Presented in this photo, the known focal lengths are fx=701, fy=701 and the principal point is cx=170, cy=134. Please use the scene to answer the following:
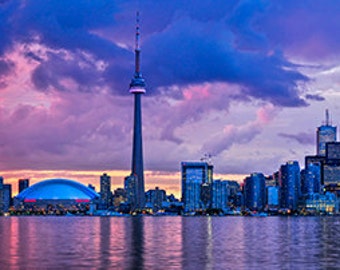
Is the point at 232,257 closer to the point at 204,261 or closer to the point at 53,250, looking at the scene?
the point at 204,261

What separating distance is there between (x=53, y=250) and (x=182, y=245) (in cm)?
1907

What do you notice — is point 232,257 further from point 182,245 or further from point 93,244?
point 93,244

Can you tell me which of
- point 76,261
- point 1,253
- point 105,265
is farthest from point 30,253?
point 105,265

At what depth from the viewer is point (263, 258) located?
77.6 m

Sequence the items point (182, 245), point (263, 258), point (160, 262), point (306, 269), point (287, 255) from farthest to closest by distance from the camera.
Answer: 1. point (182, 245)
2. point (287, 255)
3. point (263, 258)
4. point (160, 262)
5. point (306, 269)

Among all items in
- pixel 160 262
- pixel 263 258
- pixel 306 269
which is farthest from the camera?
pixel 263 258

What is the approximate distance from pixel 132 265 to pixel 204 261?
8733mm

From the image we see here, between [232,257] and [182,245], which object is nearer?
[232,257]

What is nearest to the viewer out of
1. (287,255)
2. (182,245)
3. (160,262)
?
(160,262)

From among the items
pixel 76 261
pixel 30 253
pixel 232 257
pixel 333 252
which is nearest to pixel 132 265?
pixel 76 261

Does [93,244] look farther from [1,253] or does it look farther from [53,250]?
[1,253]

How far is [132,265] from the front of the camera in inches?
2746

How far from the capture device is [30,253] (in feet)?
277

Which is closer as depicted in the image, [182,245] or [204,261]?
[204,261]
